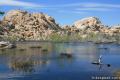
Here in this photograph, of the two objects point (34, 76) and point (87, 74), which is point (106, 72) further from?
point (34, 76)

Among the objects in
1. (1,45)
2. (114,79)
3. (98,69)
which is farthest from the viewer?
(1,45)

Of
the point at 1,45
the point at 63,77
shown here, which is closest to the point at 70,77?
the point at 63,77

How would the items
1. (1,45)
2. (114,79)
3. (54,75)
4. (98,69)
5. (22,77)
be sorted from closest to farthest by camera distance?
(114,79) < (22,77) < (54,75) < (98,69) < (1,45)

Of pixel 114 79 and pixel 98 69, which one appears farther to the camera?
pixel 98 69

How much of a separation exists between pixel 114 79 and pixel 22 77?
66.2ft

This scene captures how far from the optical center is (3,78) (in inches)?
2702

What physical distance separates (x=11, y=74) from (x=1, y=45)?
120 metres

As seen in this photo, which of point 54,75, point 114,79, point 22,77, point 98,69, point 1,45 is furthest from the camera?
point 1,45

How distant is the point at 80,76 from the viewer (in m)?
73.6

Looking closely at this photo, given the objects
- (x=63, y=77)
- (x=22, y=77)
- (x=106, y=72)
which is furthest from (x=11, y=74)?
(x=106, y=72)

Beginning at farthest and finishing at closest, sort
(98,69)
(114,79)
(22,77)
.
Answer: (98,69), (22,77), (114,79)

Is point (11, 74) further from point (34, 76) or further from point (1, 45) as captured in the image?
point (1, 45)

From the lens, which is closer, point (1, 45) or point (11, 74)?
point (11, 74)

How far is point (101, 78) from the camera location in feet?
223
